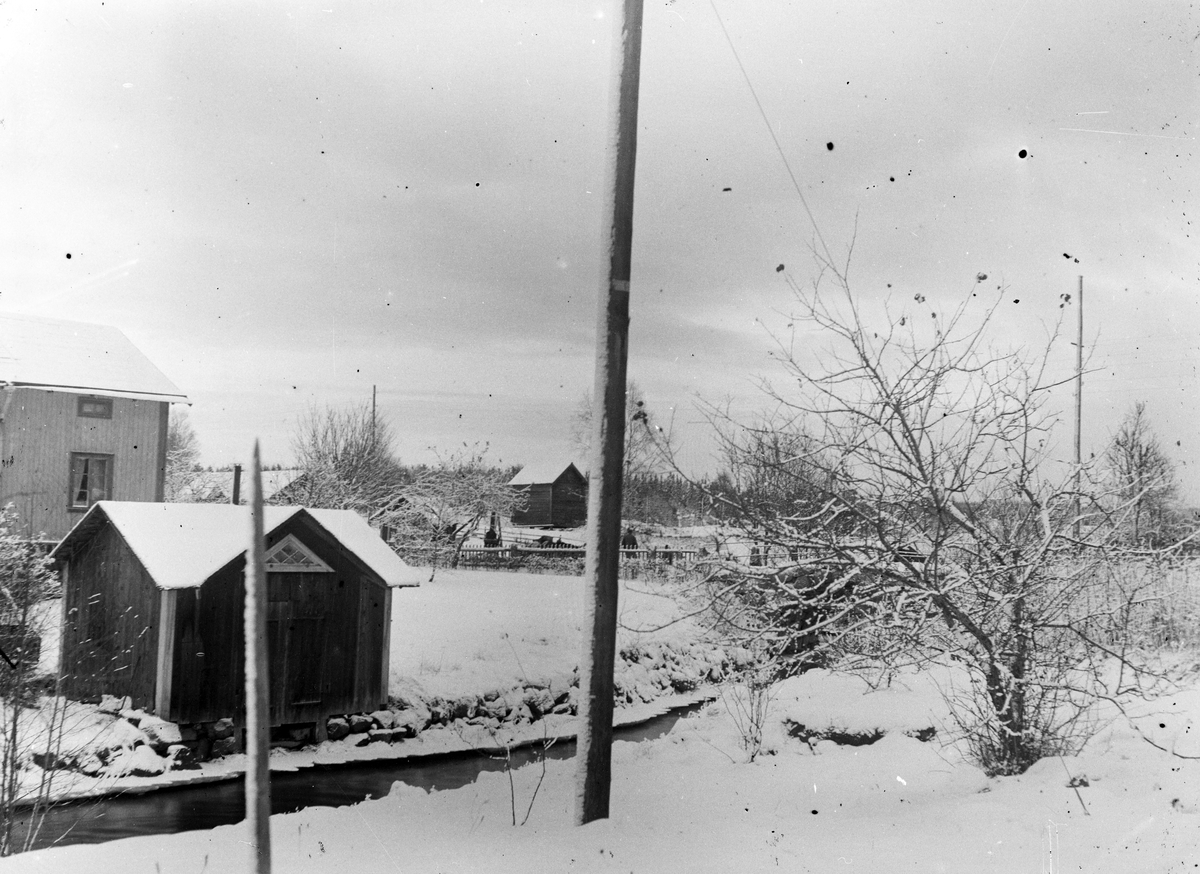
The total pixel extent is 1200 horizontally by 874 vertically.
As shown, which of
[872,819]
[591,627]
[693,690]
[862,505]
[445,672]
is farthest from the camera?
[693,690]

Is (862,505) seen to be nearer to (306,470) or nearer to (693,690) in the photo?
(306,470)

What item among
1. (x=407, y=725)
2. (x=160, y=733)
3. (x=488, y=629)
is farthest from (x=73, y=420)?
(x=488, y=629)

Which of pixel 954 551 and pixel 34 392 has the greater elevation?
pixel 34 392

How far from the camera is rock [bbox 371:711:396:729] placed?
1312 cm

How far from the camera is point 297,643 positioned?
11969 millimetres

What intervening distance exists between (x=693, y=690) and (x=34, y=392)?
→ 43.4ft

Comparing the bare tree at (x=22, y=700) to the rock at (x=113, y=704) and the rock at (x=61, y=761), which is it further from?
the rock at (x=113, y=704)

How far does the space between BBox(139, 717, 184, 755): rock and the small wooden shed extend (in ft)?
0.41

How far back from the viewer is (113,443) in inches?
624

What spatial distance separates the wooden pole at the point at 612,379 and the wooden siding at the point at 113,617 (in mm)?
8492

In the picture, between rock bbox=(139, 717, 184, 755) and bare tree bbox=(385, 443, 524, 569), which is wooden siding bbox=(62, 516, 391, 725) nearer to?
rock bbox=(139, 717, 184, 755)

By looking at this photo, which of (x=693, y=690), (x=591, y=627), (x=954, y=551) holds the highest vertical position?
(x=954, y=551)

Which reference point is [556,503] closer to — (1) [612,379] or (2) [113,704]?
(2) [113,704]

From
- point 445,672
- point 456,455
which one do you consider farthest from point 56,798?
point 456,455
